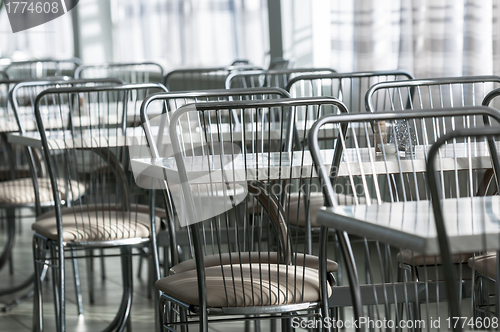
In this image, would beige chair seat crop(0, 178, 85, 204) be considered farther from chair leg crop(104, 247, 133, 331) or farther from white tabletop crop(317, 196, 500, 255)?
white tabletop crop(317, 196, 500, 255)

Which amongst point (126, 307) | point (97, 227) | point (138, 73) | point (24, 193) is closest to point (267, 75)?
point (24, 193)

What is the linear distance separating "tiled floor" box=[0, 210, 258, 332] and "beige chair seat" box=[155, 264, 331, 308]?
113cm

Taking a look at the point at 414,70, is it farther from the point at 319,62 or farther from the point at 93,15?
the point at 93,15

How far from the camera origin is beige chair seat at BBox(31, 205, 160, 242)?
231 centimetres

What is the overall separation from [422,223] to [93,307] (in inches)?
91.2

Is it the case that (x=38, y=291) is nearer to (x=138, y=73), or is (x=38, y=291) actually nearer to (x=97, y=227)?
(x=97, y=227)

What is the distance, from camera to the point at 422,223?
3.74 ft

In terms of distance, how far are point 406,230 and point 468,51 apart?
2.31m

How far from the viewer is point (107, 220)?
7.93 ft

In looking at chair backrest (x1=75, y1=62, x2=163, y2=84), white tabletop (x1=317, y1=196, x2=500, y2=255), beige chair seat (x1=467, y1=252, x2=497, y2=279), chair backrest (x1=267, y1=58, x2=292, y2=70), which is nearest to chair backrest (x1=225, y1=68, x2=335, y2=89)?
chair backrest (x1=267, y1=58, x2=292, y2=70)

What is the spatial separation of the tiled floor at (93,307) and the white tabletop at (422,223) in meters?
1.62

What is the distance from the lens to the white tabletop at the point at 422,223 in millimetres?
1031

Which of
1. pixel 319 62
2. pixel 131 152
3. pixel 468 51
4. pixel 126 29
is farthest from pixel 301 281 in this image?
pixel 126 29

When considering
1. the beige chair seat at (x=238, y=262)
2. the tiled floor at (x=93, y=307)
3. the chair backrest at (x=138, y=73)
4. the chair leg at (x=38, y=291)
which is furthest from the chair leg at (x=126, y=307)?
the chair backrest at (x=138, y=73)
